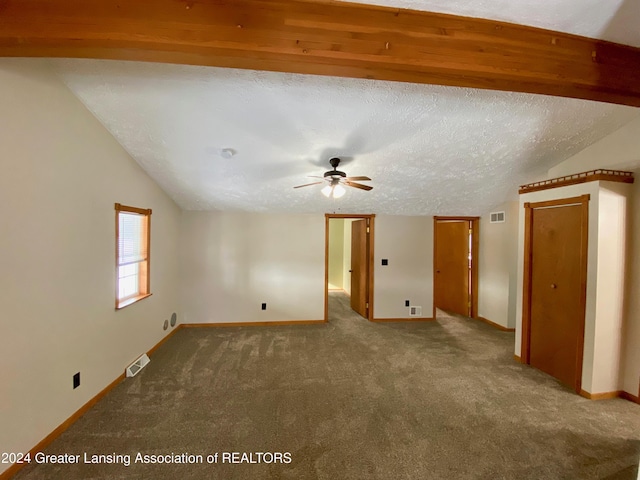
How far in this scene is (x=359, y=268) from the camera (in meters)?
5.50

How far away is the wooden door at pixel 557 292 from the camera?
2.72m

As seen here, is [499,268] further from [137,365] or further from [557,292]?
[137,365]

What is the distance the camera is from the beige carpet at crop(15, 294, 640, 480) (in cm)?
178

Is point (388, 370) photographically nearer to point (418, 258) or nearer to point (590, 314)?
point (590, 314)

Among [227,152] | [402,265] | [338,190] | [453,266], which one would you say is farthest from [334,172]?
[453,266]

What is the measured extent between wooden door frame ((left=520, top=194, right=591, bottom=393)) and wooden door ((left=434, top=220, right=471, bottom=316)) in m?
1.90

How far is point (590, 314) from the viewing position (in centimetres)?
261

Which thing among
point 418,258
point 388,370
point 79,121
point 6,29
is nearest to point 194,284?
point 79,121

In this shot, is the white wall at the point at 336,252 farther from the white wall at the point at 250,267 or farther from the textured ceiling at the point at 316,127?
the textured ceiling at the point at 316,127

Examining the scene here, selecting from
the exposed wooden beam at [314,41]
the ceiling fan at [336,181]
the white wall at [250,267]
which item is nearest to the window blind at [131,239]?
the white wall at [250,267]

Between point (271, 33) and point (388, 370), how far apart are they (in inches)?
130

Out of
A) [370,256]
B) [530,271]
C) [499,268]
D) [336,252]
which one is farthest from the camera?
[336,252]

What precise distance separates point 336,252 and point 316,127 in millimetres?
6112

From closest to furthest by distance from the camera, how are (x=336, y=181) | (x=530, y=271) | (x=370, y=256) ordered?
(x=336, y=181), (x=530, y=271), (x=370, y=256)
